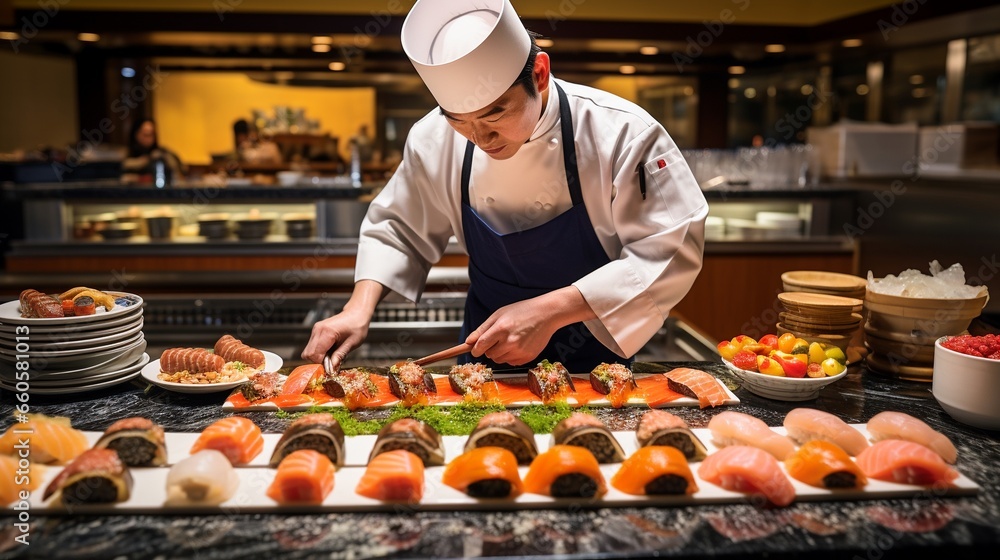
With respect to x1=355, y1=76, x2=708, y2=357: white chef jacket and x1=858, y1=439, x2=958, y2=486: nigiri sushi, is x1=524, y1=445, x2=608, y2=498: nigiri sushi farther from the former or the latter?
x1=355, y1=76, x2=708, y2=357: white chef jacket

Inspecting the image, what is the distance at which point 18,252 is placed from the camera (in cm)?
456

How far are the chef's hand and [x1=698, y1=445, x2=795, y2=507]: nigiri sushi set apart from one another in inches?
24.3

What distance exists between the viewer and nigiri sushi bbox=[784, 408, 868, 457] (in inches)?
60.7

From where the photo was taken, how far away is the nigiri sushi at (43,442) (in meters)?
1.46

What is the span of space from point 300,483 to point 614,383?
83 cm

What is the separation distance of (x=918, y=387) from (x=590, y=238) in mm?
958

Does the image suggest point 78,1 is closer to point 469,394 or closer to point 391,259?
point 391,259

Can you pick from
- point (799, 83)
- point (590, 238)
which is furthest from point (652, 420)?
point (799, 83)

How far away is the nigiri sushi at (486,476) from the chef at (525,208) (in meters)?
0.54

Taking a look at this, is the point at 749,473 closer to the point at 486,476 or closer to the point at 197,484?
the point at 486,476

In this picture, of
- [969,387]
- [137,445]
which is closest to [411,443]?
[137,445]

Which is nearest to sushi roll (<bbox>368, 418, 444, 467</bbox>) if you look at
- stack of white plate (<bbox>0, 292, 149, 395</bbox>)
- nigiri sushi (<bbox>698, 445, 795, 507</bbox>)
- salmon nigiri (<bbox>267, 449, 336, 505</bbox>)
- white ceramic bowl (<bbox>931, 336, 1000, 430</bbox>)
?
salmon nigiri (<bbox>267, 449, 336, 505</bbox>)

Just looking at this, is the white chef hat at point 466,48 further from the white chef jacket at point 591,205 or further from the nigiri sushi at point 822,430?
the nigiri sushi at point 822,430

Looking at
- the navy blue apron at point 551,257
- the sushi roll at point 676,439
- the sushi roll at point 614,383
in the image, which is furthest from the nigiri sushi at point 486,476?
the navy blue apron at point 551,257
